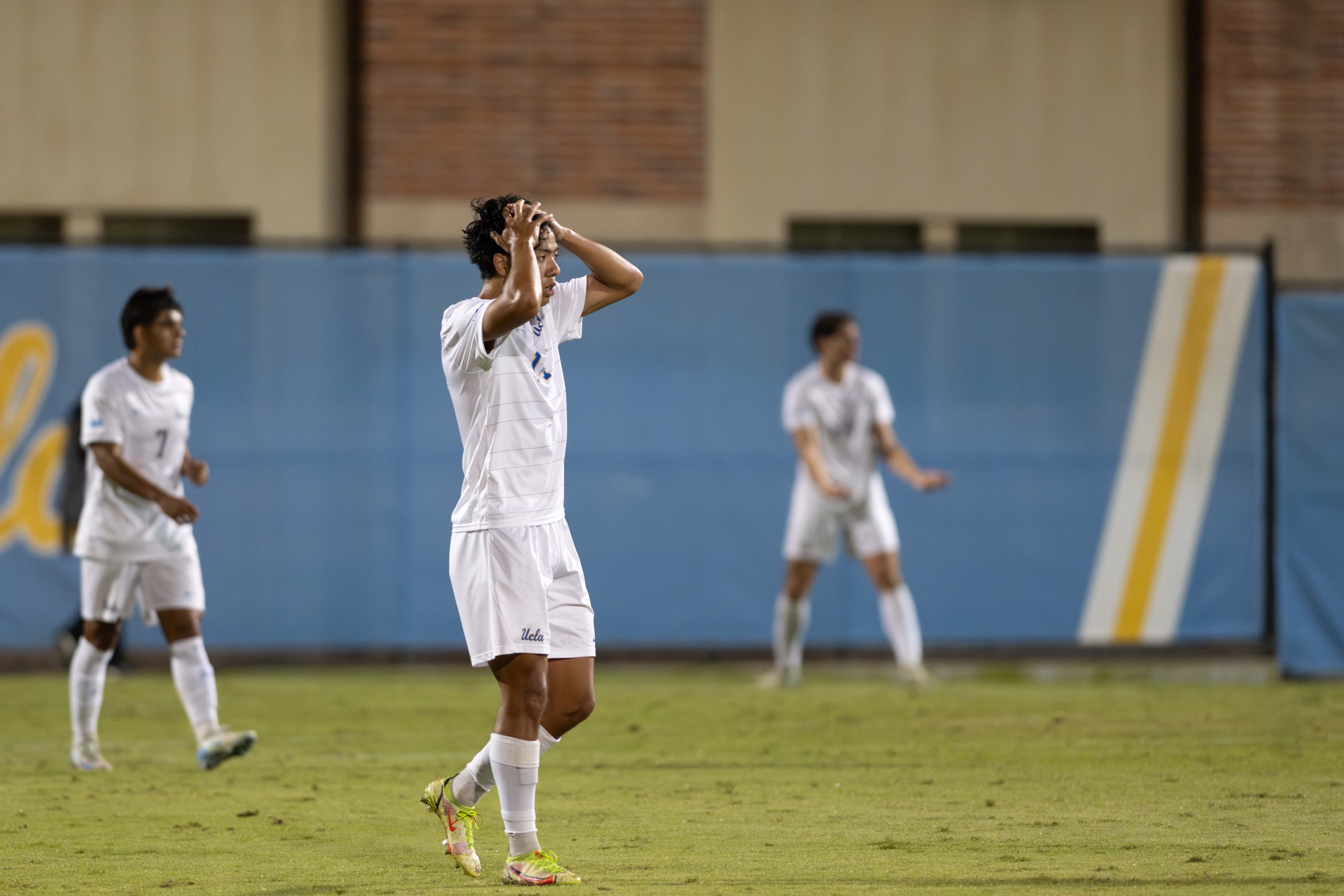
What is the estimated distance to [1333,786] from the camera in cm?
773

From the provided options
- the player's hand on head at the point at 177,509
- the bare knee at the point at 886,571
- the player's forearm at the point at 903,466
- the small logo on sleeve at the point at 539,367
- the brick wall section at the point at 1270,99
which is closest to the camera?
the small logo on sleeve at the point at 539,367

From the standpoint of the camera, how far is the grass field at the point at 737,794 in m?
5.89

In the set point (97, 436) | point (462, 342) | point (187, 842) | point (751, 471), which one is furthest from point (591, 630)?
point (751, 471)

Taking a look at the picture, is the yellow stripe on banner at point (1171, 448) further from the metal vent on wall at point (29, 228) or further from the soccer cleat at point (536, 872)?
the metal vent on wall at point (29, 228)

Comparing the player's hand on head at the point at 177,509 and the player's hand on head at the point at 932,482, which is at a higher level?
the player's hand on head at the point at 177,509

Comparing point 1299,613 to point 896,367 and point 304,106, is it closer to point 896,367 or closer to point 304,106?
point 896,367

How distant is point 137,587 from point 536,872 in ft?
12.3

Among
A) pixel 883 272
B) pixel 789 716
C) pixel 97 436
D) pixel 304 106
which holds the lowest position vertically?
pixel 789 716

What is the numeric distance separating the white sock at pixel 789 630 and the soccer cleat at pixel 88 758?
5.28 meters

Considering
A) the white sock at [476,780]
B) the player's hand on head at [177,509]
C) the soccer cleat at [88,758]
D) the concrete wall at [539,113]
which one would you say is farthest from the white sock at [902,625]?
the white sock at [476,780]

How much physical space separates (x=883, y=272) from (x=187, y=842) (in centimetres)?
813

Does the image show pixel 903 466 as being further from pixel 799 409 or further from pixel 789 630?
pixel 789 630

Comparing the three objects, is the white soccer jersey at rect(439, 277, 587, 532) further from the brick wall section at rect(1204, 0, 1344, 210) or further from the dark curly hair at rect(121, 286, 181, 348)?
the brick wall section at rect(1204, 0, 1344, 210)

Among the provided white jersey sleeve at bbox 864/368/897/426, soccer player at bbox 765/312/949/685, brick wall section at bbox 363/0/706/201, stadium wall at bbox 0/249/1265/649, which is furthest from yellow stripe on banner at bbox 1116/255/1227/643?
brick wall section at bbox 363/0/706/201
